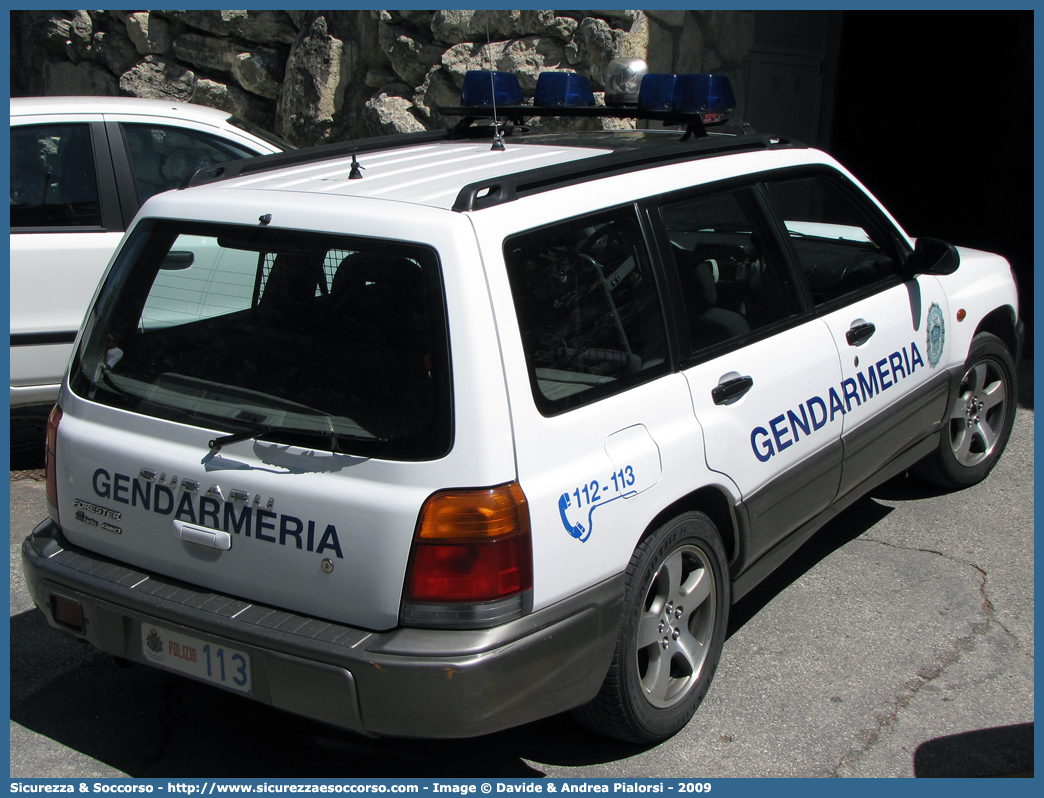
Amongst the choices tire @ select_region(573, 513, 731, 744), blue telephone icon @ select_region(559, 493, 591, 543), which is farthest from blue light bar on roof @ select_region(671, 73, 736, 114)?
blue telephone icon @ select_region(559, 493, 591, 543)

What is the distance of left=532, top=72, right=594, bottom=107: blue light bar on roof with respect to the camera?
155 inches

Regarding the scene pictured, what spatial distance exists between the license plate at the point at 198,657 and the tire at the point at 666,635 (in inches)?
37.1

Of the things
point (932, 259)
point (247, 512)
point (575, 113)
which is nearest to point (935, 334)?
point (932, 259)

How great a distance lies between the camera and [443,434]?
2.36m

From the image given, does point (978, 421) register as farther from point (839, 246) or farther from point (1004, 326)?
point (839, 246)

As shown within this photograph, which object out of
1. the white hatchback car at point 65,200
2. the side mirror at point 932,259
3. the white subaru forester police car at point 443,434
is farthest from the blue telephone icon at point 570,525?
the white hatchback car at point 65,200

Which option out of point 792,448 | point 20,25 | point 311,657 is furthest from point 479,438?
point 20,25

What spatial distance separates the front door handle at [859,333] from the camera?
3.60m

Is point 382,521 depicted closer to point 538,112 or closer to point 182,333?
point 182,333

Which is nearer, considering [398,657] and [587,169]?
[398,657]

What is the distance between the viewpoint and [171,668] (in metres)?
2.63

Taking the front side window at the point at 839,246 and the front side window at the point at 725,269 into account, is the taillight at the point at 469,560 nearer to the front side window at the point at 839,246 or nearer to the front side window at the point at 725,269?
the front side window at the point at 725,269

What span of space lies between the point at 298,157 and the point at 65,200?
2172 millimetres

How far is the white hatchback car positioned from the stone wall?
2653mm
